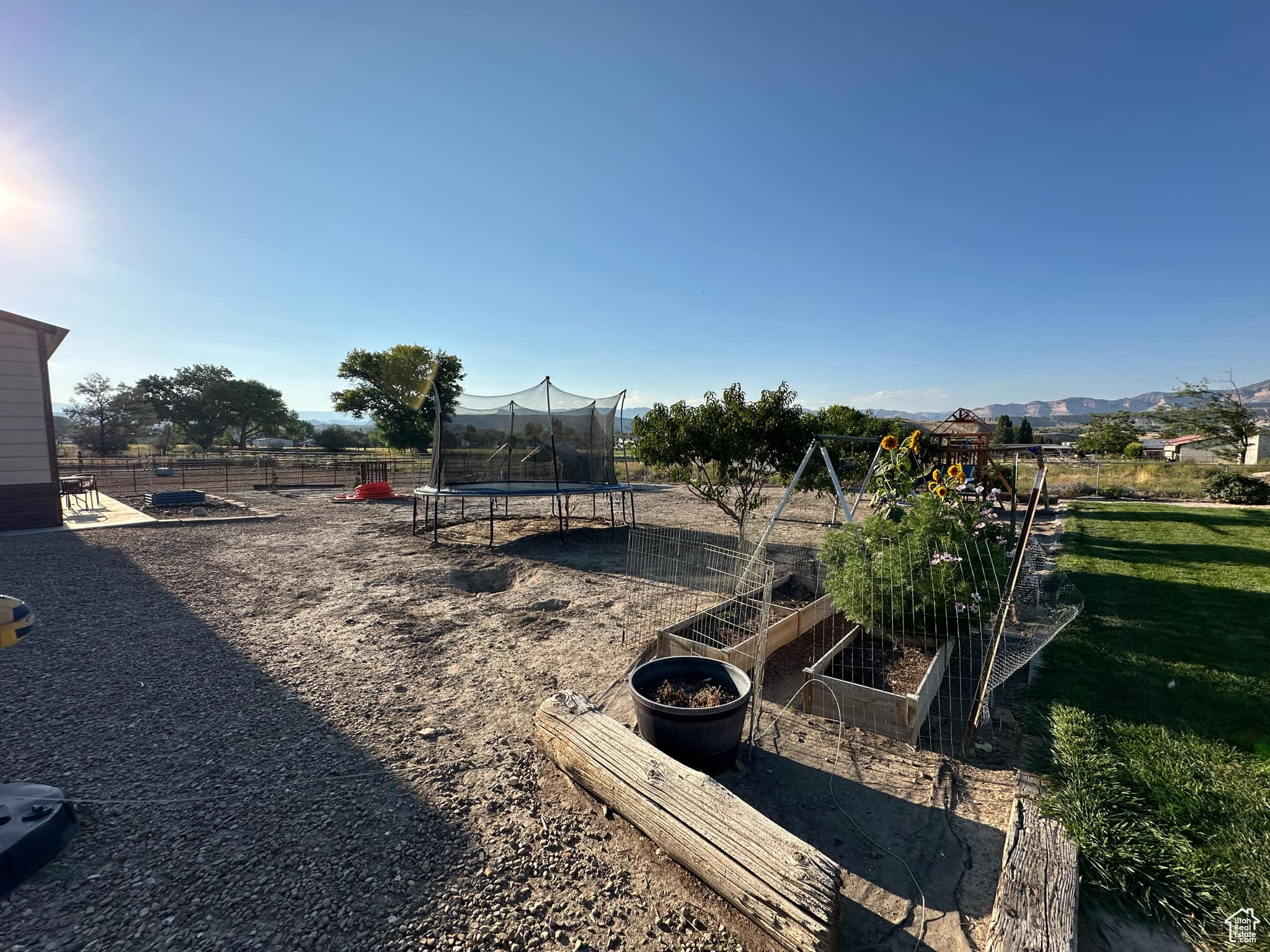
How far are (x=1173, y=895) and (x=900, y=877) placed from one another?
40.3 inches

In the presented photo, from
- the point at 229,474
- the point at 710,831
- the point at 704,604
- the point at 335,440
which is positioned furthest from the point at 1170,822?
the point at 335,440

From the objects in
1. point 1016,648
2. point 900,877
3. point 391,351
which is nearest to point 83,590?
point 900,877

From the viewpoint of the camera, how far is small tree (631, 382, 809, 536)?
23.1 feet

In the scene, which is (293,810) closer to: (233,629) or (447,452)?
(233,629)

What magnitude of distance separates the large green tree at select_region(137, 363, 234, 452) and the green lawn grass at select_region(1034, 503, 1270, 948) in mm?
50576

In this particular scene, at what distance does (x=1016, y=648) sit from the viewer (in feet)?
14.5

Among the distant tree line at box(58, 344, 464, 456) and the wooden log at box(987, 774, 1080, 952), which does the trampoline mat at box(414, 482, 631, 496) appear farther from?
the distant tree line at box(58, 344, 464, 456)

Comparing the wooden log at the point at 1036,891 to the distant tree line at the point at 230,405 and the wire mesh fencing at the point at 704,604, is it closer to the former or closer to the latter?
the wire mesh fencing at the point at 704,604

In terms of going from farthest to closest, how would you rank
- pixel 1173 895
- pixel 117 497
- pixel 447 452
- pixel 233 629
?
1. pixel 117 497
2. pixel 447 452
3. pixel 233 629
4. pixel 1173 895

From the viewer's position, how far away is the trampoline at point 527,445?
10219mm

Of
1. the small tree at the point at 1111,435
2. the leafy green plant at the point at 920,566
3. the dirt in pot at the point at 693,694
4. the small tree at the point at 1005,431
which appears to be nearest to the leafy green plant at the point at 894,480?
the leafy green plant at the point at 920,566

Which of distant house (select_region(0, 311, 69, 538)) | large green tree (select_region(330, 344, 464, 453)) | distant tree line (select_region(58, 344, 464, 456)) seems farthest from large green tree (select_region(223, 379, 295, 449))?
distant house (select_region(0, 311, 69, 538))

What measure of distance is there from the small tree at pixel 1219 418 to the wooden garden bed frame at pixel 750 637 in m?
16.8

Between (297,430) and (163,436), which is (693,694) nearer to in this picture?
(163,436)
